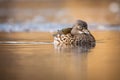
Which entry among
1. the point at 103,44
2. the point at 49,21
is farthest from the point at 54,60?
the point at 49,21

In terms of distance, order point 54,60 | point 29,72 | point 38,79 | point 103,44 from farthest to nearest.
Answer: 1. point 103,44
2. point 54,60
3. point 29,72
4. point 38,79

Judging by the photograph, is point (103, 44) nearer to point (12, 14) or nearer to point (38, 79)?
point (38, 79)

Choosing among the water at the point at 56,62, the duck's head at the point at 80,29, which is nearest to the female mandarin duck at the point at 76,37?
the duck's head at the point at 80,29

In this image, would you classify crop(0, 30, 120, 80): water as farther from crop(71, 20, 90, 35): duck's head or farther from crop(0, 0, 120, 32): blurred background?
crop(0, 0, 120, 32): blurred background

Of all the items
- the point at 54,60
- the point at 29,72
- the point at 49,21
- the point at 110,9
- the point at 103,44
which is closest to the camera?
the point at 29,72

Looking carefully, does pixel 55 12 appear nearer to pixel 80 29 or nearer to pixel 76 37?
pixel 80 29

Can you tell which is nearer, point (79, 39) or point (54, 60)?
point (54, 60)

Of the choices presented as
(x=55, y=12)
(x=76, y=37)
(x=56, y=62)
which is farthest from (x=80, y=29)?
(x=55, y=12)

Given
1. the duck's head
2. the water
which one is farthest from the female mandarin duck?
the water
